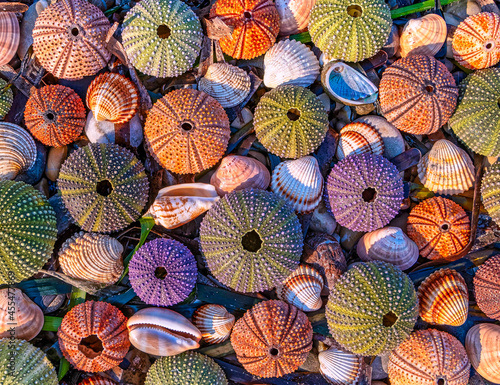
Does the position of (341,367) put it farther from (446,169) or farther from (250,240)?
(446,169)

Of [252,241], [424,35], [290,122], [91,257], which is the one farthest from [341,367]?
[424,35]

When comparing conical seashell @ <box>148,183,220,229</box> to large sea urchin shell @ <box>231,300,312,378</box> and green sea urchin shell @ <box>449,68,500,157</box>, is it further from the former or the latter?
green sea urchin shell @ <box>449,68,500,157</box>

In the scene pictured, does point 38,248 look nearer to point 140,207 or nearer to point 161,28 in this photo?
point 140,207

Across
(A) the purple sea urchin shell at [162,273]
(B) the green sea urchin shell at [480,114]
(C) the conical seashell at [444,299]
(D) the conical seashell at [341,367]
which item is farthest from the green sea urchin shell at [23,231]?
(B) the green sea urchin shell at [480,114]

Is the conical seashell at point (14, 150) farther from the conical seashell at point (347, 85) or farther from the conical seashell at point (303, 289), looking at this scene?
the conical seashell at point (347, 85)

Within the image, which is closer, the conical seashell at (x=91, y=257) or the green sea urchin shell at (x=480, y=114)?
the conical seashell at (x=91, y=257)
